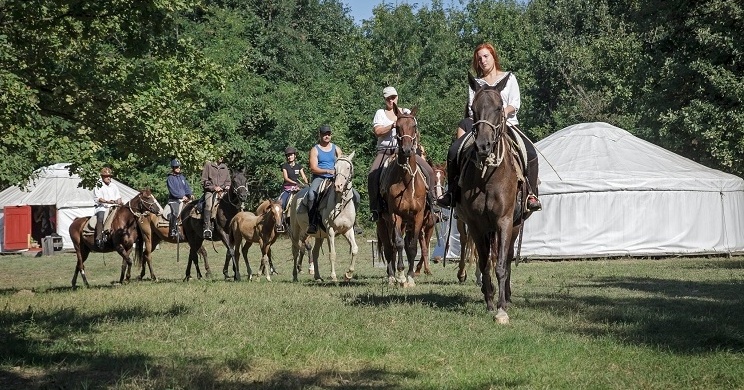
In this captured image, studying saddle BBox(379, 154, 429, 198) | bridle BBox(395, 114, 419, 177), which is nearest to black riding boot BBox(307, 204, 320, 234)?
saddle BBox(379, 154, 429, 198)

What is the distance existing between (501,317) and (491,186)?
4.76 ft

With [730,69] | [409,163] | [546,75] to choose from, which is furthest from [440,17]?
[409,163]

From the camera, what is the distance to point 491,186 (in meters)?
10.5

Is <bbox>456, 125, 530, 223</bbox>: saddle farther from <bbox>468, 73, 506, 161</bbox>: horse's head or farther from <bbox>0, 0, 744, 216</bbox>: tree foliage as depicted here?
<bbox>0, 0, 744, 216</bbox>: tree foliage

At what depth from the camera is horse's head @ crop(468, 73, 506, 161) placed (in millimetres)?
9859

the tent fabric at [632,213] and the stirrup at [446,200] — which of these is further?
the tent fabric at [632,213]

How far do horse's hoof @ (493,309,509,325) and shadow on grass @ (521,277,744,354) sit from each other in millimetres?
597

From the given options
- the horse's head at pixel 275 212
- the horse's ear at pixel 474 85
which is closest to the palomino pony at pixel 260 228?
the horse's head at pixel 275 212

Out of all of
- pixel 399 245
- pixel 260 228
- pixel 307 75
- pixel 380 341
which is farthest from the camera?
pixel 307 75

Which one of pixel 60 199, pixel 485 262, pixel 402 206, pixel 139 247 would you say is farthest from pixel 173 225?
pixel 60 199

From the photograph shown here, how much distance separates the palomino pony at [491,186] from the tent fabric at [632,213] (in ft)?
62.9

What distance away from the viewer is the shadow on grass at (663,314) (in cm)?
852

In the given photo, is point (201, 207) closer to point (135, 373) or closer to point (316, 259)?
point (316, 259)

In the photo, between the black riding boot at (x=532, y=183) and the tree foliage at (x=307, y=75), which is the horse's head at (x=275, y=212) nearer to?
the tree foliage at (x=307, y=75)
